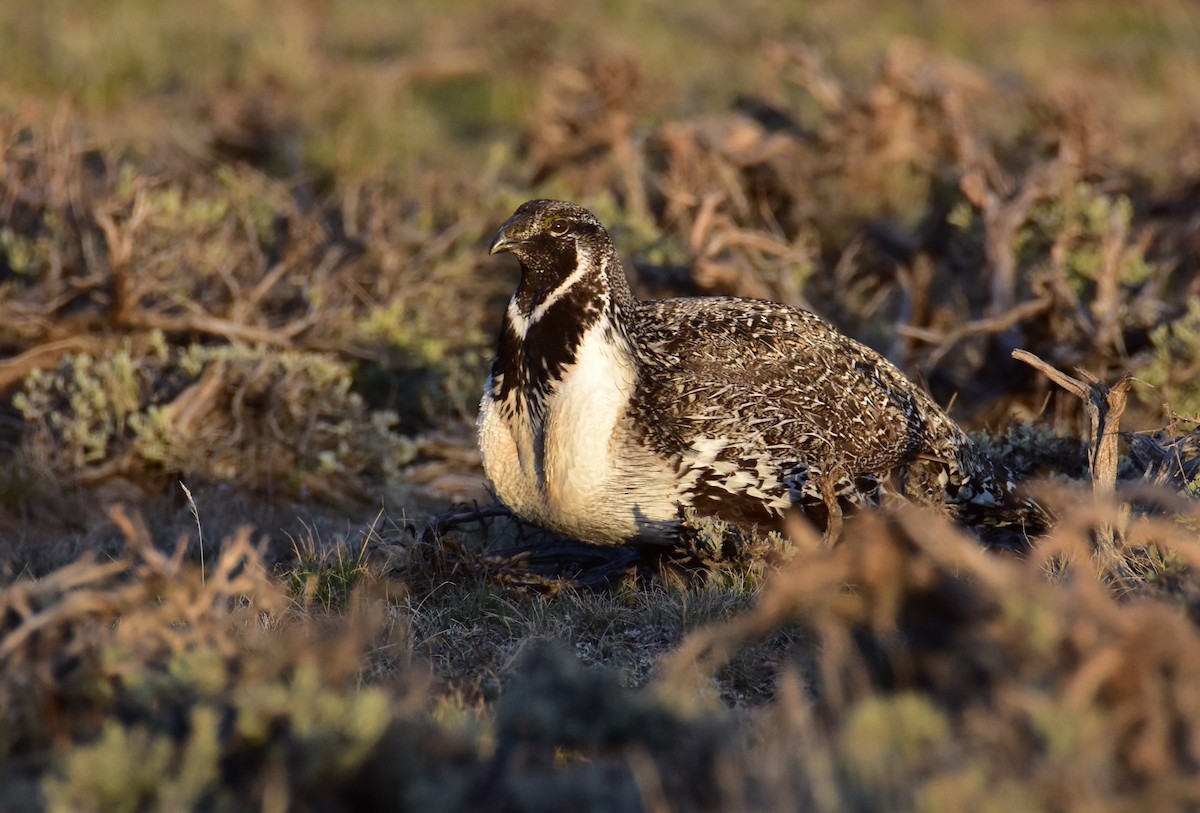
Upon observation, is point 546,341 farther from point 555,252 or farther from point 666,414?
point 666,414

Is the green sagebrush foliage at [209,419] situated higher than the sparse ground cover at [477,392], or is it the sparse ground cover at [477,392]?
the sparse ground cover at [477,392]

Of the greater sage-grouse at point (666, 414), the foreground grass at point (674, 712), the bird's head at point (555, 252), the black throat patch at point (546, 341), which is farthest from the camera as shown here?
the bird's head at point (555, 252)

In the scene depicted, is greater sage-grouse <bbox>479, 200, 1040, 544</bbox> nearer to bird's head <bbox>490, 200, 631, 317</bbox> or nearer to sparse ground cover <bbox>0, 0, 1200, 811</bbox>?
bird's head <bbox>490, 200, 631, 317</bbox>

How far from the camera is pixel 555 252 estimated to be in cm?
525

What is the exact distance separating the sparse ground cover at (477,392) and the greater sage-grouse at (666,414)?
0.94 ft

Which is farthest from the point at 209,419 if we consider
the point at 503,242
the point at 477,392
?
the point at 503,242

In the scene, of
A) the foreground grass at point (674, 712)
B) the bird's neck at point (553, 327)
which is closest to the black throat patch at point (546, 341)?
the bird's neck at point (553, 327)

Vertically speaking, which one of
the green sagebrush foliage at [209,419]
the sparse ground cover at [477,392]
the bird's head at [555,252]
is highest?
the bird's head at [555,252]

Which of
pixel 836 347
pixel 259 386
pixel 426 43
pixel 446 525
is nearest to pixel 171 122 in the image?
pixel 426 43

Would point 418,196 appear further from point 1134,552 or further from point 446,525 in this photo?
point 1134,552

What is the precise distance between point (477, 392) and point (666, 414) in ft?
9.82

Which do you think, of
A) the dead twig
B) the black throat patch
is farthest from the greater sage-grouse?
the dead twig

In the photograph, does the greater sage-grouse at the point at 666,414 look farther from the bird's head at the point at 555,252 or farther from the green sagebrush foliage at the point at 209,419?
the green sagebrush foliage at the point at 209,419

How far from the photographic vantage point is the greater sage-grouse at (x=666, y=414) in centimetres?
496
